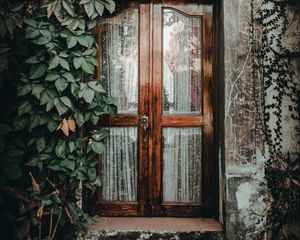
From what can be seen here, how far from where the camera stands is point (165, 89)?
3748mm

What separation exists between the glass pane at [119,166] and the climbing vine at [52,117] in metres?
0.33

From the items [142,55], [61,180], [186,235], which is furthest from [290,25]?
[61,180]

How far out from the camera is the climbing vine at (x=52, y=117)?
3164 mm

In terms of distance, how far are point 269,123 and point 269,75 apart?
0.44 m

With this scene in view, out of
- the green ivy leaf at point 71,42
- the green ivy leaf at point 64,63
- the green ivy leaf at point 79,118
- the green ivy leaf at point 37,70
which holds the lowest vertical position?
the green ivy leaf at point 79,118

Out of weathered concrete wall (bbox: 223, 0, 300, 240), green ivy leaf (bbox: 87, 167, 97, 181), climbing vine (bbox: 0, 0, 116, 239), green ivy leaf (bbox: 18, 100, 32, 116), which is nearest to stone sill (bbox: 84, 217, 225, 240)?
climbing vine (bbox: 0, 0, 116, 239)

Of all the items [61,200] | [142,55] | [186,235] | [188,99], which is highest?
[142,55]

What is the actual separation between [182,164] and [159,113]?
57cm

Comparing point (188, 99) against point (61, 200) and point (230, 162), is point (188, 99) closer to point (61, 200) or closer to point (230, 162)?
point (230, 162)

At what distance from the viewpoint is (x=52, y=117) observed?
326 cm

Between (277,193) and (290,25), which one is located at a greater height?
(290,25)

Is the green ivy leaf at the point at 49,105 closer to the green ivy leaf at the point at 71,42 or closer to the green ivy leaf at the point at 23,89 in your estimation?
the green ivy leaf at the point at 23,89

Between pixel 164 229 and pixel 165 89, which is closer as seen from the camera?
pixel 164 229

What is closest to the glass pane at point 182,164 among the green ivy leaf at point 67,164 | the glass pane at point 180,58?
the glass pane at point 180,58
